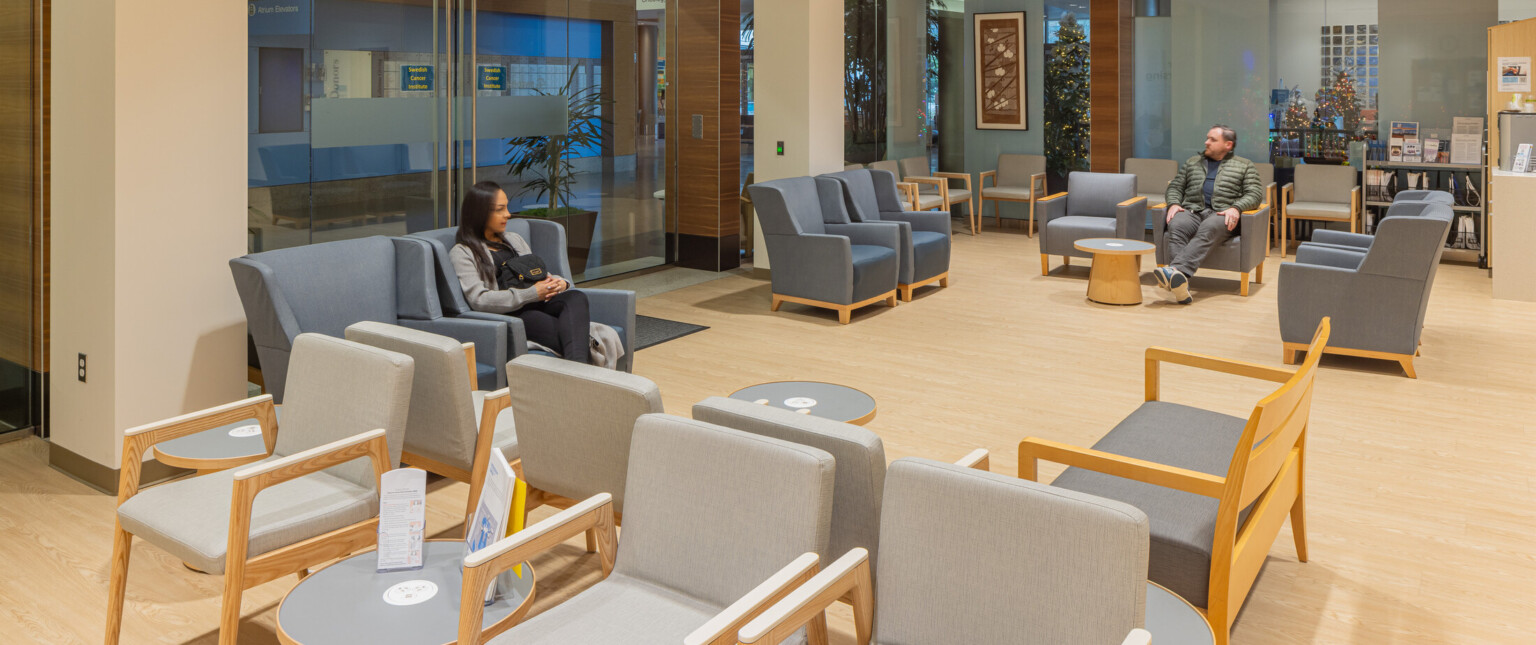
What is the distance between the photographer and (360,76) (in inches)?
262

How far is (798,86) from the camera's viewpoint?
923cm

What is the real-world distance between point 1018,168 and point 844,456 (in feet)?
34.4

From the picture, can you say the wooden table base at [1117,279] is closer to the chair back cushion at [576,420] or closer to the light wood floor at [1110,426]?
the light wood floor at [1110,426]

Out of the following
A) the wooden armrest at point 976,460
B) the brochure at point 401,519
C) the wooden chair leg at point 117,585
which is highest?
the wooden armrest at point 976,460

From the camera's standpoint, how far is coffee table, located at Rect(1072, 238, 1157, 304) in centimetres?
852

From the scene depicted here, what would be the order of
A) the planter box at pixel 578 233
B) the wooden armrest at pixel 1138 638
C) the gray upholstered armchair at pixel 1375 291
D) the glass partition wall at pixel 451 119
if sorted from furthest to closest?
the planter box at pixel 578 233
the glass partition wall at pixel 451 119
the gray upholstered armchair at pixel 1375 291
the wooden armrest at pixel 1138 638

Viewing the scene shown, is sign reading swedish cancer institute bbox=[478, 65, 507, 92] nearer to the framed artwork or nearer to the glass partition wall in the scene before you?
the glass partition wall

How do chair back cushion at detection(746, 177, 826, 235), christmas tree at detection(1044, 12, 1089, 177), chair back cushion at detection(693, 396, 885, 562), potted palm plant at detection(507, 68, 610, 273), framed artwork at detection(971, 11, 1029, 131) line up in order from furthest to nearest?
framed artwork at detection(971, 11, 1029, 131)
christmas tree at detection(1044, 12, 1089, 177)
potted palm plant at detection(507, 68, 610, 273)
chair back cushion at detection(746, 177, 826, 235)
chair back cushion at detection(693, 396, 885, 562)

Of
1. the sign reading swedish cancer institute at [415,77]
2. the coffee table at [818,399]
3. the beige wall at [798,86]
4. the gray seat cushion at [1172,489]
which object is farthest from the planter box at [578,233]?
the gray seat cushion at [1172,489]

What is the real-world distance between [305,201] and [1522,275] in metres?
8.50

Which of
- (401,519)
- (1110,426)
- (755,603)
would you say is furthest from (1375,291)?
(401,519)

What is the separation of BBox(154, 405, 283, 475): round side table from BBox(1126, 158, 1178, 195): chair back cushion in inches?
375

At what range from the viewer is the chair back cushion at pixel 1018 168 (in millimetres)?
12520

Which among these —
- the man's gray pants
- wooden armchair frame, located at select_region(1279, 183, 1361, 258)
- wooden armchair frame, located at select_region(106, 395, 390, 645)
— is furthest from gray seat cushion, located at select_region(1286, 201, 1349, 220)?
wooden armchair frame, located at select_region(106, 395, 390, 645)
